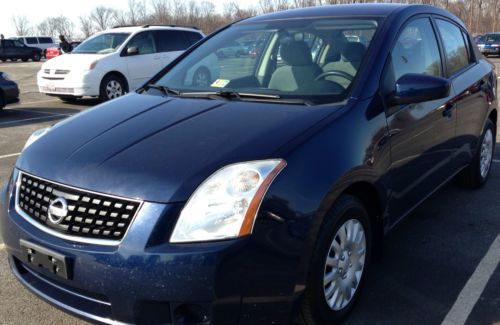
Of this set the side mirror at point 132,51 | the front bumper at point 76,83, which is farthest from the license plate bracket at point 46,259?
the side mirror at point 132,51

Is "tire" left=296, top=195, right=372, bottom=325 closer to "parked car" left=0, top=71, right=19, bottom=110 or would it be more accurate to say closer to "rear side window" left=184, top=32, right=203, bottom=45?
"parked car" left=0, top=71, right=19, bottom=110

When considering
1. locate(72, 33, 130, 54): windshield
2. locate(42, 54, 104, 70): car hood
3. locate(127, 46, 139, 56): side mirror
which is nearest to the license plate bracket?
locate(42, 54, 104, 70): car hood

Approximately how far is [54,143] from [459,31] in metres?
3.63

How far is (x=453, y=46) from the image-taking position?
→ 4.14m

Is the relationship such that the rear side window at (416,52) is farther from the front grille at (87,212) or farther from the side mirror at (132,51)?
the side mirror at (132,51)

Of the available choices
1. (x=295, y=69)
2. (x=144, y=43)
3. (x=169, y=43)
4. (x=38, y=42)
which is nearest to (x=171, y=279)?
(x=295, y=69)

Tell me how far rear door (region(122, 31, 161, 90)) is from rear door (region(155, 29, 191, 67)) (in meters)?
0.14

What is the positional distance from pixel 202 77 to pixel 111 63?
27.4ft

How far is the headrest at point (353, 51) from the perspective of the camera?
305 cm

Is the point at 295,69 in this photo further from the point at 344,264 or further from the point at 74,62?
the point at 74,62

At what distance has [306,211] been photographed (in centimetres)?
221

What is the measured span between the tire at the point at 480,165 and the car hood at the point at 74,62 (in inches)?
336

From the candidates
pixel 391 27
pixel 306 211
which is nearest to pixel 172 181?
pixel 306 211

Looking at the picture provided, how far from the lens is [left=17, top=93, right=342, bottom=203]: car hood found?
215 centimetres
